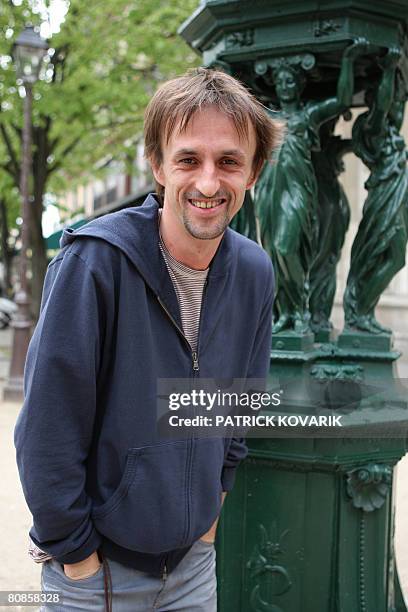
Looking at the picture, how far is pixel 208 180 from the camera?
1.86 meters

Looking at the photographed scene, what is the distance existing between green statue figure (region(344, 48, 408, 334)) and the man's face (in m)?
1.40

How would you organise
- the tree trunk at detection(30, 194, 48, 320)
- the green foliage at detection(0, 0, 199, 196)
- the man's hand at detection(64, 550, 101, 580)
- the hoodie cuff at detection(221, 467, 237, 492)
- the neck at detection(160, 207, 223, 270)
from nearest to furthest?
the man's hand at detection(64, 550, 101, 580) → the neck at detection(160, 207, 223, 270) → the hoodie cuff at detection(221, 467, 237, 492) → the green foliage at detection(0, 0, 199, 196) → the tree trunk at detection(30, 194, 48, 320)

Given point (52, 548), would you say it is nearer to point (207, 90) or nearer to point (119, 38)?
point (207, 90)

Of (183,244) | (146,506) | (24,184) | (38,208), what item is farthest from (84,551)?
(38,208)

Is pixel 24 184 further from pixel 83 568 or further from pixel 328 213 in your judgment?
pixel 83 568

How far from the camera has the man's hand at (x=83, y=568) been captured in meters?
1.83

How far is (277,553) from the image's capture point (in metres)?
2.95

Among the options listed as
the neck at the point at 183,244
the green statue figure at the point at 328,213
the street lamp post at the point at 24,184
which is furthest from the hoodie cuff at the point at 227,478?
the street lamp post at the point at 24,184

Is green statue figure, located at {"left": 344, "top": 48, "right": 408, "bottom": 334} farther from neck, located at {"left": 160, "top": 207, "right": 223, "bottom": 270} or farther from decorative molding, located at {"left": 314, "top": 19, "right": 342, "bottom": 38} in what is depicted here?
neck, located at {"left": 160, "top": 207, "right": 223, "bottom": 270}

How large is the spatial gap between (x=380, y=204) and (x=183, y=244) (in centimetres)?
151

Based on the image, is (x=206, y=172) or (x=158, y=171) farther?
(x=158, y=171)

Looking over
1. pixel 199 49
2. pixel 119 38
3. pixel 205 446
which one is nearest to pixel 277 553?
pixel 205 446

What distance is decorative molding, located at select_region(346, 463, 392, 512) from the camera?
2.91 m

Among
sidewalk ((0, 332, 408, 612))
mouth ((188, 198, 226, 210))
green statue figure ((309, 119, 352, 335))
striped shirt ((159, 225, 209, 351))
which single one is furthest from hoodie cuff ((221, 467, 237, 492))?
sidewalk ((0, 332, 408, 612))
